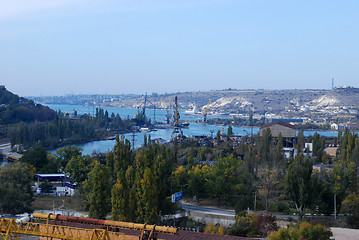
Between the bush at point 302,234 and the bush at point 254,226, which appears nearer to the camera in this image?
the bush at point 302,234

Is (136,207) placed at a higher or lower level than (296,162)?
lower

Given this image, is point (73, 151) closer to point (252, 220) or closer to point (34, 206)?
point (34, 206)

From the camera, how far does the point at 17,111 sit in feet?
122

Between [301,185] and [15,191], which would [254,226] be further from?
[15,191]

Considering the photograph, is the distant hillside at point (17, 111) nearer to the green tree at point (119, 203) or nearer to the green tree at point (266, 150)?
the green tree at point (266, 150)

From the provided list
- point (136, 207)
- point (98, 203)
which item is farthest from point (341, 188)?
point (98, 203)

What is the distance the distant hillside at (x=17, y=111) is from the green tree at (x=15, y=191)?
25.3 meters

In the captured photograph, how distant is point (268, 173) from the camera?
11.9m

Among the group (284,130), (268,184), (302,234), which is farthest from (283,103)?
(302,234)

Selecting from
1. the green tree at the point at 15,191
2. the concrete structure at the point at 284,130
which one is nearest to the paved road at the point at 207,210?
the green tree at the point at 15,191

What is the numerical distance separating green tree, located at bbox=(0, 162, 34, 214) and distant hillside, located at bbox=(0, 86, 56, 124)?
82.9 feet

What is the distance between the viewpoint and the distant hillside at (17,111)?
35.8 m

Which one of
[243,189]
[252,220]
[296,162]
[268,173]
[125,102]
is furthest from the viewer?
[125,102]

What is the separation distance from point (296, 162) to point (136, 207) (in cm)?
374
